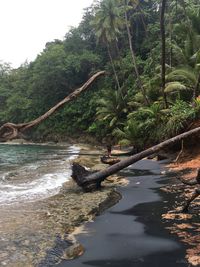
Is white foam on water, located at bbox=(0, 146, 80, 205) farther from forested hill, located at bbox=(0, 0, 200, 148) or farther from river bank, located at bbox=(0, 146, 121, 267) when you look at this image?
forested hill, located at bbox=(0, 0, 200, 148)

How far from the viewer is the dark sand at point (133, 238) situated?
575 centimetres

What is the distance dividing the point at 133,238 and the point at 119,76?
43.1 meters

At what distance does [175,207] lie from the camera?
8461mm

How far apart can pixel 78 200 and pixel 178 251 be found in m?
5.02

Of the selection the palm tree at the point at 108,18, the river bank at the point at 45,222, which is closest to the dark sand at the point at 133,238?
the river bank at the point at 45,222

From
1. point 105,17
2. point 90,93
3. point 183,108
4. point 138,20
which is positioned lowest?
point 183,108

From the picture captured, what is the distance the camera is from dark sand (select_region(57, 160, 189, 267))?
5754 mm

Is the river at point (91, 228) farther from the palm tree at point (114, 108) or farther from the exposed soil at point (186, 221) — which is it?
the palm tree at point (114, 108)

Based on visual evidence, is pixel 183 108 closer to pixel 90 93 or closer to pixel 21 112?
pixel 90 93

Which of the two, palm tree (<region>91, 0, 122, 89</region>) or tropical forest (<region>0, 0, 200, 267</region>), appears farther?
palm tree (<region>91, 0, 122, 89</region>)

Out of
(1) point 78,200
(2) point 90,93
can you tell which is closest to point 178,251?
(1) point 78,200

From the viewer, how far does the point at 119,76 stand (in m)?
48.9


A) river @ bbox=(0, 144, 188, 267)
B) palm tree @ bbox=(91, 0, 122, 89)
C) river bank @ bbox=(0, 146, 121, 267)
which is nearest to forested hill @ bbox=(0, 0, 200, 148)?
palm tree @ bbox=(91, 0, 122, 89)

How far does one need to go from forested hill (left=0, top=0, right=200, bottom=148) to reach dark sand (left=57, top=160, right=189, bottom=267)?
30.3 ft
